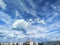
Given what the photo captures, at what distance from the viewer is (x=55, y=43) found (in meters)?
5.07

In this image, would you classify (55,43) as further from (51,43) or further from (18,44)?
(18,44)

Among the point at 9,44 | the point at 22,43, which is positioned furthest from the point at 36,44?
the point at 9,44

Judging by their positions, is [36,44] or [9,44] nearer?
[9,44]

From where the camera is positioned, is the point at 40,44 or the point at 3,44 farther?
the point at 40,44

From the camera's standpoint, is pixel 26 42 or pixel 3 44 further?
pixel 26 42

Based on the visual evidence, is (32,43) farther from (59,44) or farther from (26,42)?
(59,44)

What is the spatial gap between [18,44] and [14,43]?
0.14 meters

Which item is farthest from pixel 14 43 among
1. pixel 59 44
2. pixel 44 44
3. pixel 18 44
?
pixel 59 44

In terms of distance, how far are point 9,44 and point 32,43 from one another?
69 centimetres

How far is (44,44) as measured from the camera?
5.17 meters

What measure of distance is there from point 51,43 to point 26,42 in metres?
0.72

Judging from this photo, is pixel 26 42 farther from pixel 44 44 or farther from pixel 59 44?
pixel 59 44

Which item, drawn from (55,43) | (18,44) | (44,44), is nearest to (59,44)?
(55,43)

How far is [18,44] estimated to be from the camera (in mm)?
5020
